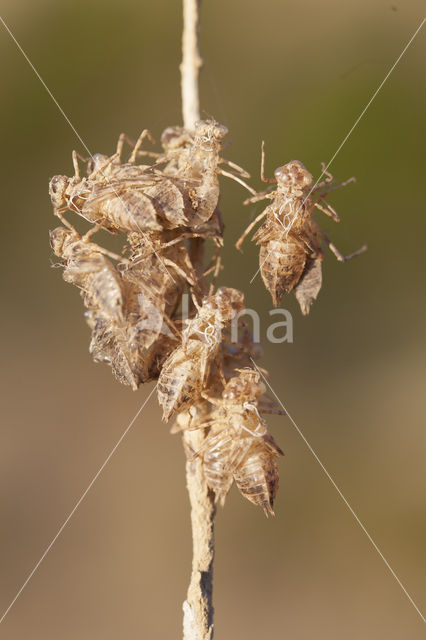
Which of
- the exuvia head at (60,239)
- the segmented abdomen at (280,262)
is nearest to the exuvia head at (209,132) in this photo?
the segmented abdomen at (280,262)

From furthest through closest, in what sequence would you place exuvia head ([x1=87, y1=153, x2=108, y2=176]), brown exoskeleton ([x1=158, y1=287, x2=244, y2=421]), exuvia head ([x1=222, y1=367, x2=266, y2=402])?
exuvia head ([x1=87, y1=153, x2=108, y2=176]) < exuvia head ([x1=222, y1=367, x2=266, y2=402]) < brown exoskeleton ([x1=158, y1=287, x2=244, y2=421])

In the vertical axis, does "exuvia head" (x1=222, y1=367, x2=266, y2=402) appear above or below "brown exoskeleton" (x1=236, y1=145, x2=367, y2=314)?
below

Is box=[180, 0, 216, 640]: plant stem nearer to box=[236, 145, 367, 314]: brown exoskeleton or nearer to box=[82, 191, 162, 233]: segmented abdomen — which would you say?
box=[236, 145, 367, 314]: brown exoskeleton

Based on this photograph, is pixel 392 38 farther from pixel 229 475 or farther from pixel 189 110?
pixel 229 475

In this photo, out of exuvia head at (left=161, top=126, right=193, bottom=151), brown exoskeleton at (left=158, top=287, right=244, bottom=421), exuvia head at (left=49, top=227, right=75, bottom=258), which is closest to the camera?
brown exoskeleton at (left=158, top=287, right=244, bottom=421)

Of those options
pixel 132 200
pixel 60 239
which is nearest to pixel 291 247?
pixel 132 200

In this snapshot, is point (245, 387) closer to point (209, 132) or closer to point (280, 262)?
point (280, 262)

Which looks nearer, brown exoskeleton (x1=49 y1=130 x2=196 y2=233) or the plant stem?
brown exoskeleton (x1=49 y1=130 x2=196 y2=233)

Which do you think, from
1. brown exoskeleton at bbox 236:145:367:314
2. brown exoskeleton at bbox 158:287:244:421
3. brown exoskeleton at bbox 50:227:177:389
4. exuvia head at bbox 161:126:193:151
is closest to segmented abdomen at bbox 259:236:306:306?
brown exoskeleton at bbox 236:145:367:314
